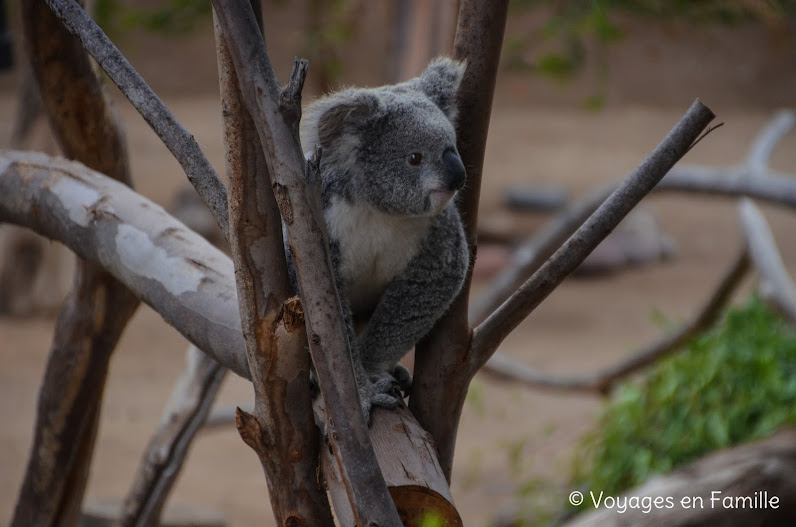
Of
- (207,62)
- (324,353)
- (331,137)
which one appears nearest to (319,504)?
(324,353)

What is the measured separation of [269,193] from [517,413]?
4.37 meters

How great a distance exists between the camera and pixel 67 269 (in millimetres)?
7762

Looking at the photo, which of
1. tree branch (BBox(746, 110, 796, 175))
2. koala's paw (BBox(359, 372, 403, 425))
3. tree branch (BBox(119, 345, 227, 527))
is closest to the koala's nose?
koala's paw (BBox(359, 372, 403, 425))

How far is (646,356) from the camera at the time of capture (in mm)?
4020

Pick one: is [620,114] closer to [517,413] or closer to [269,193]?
[517,413]

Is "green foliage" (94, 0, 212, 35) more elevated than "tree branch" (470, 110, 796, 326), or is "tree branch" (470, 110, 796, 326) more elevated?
"green foliage" (94, 0, 212, 35)

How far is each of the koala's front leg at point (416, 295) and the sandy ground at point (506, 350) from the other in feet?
7.50

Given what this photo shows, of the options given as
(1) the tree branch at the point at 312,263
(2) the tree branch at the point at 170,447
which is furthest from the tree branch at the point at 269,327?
(2) the tree branch at the point at 170,447

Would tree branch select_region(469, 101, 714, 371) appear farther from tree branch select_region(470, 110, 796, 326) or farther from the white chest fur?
tree branch select_region(470, 110, 796, 326)

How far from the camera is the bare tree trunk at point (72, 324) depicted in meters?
2.09

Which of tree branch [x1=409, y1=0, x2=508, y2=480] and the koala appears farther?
the koala

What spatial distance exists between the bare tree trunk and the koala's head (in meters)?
0.73

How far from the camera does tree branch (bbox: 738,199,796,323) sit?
363 cm

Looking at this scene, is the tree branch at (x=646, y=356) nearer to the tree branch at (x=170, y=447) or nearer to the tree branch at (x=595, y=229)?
the tree branch at (x=170, y=447)
